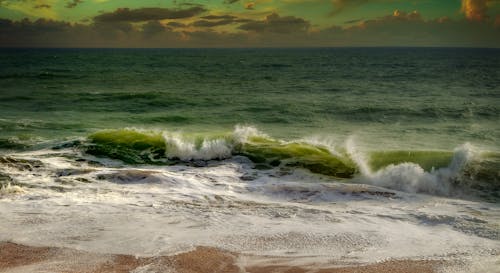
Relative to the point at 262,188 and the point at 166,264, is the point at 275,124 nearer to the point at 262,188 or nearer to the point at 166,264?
the point at 262,188

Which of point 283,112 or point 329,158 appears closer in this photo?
point 329,158

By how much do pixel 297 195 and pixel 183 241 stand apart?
3.16 meters

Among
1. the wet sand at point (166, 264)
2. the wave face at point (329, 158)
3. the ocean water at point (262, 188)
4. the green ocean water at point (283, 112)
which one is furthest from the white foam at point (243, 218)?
the green ocean water at point (283, 112)

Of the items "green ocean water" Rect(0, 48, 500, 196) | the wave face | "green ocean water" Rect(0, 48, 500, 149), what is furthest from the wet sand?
"green ocean water" Rect(0, 48, 500, 149)

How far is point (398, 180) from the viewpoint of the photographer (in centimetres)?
1017

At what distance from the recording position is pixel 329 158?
476 inches

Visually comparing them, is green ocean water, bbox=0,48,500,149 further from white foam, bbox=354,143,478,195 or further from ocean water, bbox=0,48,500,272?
white foam, bbox=354,143,478,195

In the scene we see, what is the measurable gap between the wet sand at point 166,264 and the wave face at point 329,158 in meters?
4.27

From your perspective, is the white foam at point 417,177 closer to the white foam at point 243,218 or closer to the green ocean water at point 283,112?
the white foam at point 243,218

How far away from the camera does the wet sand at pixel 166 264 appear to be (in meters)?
5.73

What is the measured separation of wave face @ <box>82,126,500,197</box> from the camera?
10.2 m

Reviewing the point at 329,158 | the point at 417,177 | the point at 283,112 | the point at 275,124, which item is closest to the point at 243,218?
the point at 417,177

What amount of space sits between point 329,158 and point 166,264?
7012mm

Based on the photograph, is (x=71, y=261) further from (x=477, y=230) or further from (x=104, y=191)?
(x=477, y=230)
